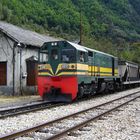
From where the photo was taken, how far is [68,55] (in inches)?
781

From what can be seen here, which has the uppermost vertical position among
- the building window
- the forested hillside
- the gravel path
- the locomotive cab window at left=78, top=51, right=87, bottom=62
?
the forested hillside

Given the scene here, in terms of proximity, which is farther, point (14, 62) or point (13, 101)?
point (14, 62)

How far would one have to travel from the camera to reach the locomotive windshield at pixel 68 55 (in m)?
19.7

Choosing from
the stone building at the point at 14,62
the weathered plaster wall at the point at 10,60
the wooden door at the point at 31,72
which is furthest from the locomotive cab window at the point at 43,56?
the wooden door at the point at 31,72

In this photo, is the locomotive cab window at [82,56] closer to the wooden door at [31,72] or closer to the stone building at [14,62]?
the stone building at [14,62]

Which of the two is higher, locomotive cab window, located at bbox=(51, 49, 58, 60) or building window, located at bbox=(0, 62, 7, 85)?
locomotive cab window, located at bbox=(51, 49, 58, 60)

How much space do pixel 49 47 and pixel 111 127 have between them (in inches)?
397

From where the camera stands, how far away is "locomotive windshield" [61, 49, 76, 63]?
19667mm

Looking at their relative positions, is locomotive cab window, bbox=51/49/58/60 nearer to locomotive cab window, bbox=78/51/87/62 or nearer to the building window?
locomotive cab window, bbox=78/51/87/62

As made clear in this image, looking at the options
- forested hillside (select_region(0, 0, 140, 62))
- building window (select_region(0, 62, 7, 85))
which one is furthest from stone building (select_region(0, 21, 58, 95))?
forested hillside (select_region(0, 0, 140, 62))

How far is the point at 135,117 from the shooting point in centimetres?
1377

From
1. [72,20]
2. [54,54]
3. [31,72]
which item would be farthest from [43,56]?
[72,20]

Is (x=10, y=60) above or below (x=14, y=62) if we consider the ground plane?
above

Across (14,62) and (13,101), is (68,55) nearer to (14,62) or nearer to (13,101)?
(13,101)
